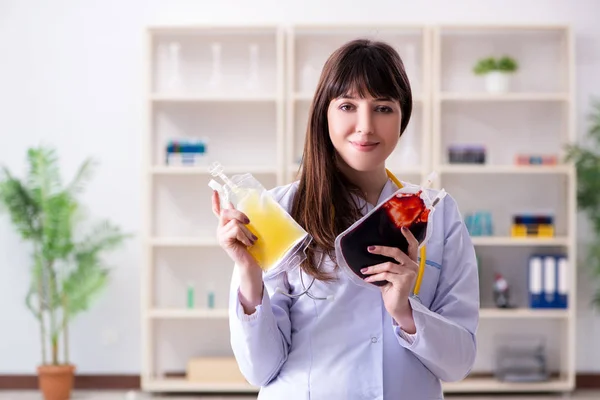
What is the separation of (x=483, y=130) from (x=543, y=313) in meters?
1.13

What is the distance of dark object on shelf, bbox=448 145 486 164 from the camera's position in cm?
505

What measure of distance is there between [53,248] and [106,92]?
3.39 ft

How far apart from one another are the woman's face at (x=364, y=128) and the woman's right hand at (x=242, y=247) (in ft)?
0.69

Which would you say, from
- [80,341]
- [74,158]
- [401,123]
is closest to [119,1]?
[74,158]

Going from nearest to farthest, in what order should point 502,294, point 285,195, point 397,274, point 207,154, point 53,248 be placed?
point 397,274
point 285,195
point 53,248
point 502,294
point 207,154

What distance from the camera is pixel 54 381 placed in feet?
15.9

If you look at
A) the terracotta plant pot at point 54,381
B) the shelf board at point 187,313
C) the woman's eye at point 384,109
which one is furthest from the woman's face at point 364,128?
the terracotta plant pot at point 54,381

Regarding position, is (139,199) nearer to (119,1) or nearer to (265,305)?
(119,1)

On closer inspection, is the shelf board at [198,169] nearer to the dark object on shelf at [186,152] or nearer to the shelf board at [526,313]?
the dark object on shelf at [186,152]

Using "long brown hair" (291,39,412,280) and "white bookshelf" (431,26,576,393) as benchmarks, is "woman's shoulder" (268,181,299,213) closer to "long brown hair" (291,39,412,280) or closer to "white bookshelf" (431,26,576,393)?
"long brown hair" (291,39,412,280)

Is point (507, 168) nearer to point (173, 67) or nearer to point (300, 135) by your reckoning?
point (300, 135)

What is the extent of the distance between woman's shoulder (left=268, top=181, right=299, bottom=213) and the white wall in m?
3.84

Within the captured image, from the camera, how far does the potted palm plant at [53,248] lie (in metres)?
4.82

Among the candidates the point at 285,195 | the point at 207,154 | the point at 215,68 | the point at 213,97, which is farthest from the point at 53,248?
the point at 285,195
